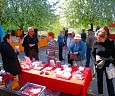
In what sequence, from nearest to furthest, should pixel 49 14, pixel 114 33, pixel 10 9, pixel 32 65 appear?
pixel 32 65, pixel 10 9, pixel 49 14, pixel 114 33

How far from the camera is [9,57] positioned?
5.23 m

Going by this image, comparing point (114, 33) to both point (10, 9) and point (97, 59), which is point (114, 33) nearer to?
point (10, 9)

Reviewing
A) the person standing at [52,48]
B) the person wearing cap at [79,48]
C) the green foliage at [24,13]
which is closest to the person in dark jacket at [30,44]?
the person standing at [52,48]

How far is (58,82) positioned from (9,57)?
132 centimetres

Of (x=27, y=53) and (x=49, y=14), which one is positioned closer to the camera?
(x=27, y=53)

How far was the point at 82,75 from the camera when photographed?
5168 mm

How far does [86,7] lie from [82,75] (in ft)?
47.4

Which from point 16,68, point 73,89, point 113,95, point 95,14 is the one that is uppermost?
point 95,14

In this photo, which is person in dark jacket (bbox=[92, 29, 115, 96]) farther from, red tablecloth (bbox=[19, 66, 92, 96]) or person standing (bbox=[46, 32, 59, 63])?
person standing (bbox=[46, 32, 59, 63])

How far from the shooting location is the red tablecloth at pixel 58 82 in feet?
15.5

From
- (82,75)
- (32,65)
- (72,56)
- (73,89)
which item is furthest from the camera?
(72,56)

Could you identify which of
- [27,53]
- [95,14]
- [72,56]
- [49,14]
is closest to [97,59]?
[72,56]

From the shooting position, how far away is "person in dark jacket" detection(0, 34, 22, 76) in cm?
508

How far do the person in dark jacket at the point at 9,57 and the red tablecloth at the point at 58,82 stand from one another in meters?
0.27
